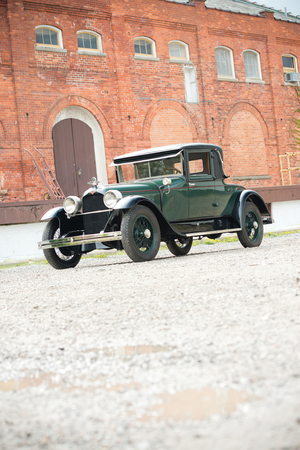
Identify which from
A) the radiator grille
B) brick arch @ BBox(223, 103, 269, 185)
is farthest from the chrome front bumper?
brick arch @ BBox(223, 103, 269, 185)

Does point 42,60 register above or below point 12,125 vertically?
above

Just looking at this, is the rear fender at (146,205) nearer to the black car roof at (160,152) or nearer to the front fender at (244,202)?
the black car roof at (160,152)

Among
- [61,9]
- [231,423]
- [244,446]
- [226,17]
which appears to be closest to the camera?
[244,446]

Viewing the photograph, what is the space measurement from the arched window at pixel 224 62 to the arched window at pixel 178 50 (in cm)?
176

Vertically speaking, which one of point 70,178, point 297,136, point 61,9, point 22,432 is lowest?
point 22,432

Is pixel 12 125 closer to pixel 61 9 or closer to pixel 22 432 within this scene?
pixel 61 9

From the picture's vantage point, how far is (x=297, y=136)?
23219mm

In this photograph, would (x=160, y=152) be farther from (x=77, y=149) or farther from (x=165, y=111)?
(x=165, y=111)

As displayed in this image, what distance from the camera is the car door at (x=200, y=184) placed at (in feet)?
27.8

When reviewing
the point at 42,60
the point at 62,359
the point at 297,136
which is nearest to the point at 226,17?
the point at 297,136

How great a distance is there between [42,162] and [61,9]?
5695 mm

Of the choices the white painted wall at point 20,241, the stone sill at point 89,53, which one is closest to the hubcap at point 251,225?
the white painted wall at point 20,241

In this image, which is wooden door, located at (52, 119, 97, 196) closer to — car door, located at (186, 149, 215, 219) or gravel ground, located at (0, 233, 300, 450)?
car door, located at (186, 149, 215, 219)

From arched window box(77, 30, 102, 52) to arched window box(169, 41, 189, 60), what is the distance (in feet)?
10.8
